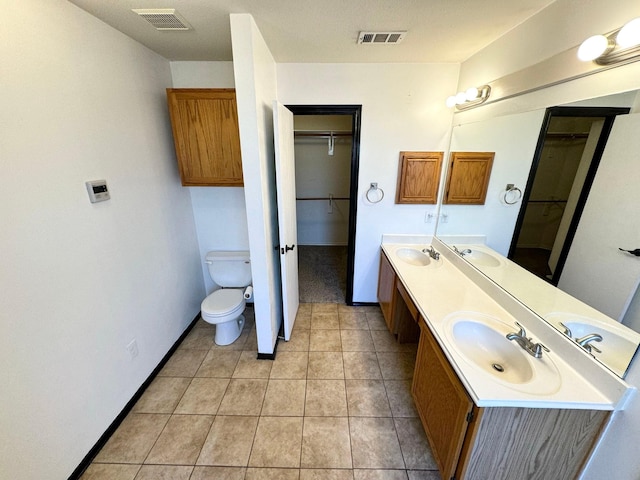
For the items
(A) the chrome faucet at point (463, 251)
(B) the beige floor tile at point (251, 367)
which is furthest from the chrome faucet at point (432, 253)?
(B) the beige floor tile at point (251, 367)

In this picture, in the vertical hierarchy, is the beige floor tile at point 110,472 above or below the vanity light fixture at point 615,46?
below

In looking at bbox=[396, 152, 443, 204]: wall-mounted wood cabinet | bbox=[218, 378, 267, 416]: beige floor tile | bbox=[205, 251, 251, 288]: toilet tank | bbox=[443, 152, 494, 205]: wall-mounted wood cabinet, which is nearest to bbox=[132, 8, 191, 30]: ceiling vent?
bbox=[205, 251, 251, 288]: toilet tank

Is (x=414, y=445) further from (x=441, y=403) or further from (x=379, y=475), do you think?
(x=441, y=403)

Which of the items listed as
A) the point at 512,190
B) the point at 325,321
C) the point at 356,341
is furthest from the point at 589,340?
the point at 325,321

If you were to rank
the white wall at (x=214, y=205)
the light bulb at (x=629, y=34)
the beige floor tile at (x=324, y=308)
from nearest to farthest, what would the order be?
1. the light bulb at (x=629, y=34)
2. the white wall at (x=214, y=205)
3. the beige floor tile at (x=324, y=308)

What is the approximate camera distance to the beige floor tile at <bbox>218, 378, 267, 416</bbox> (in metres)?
1.69

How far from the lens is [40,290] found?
113cm

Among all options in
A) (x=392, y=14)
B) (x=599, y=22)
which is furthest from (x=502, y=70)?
(x=392, y=14)

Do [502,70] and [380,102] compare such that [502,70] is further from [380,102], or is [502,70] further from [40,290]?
[40,290]

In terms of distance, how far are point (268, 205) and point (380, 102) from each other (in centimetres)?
135

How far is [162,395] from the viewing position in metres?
1.79

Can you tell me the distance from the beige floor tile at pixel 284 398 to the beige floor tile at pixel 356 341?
0.54 metres

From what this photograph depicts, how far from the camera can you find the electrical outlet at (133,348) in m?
1.67

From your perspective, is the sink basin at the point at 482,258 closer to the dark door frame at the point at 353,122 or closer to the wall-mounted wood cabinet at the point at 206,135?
the dark door frame at the point at 353,122
